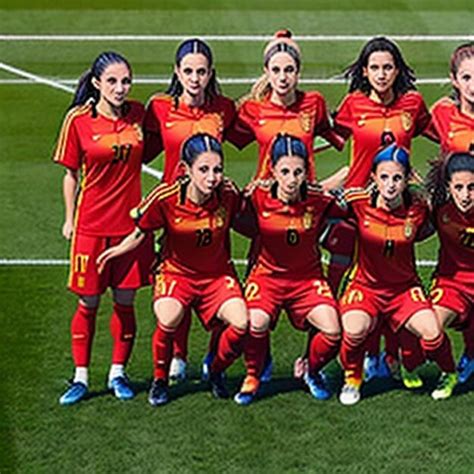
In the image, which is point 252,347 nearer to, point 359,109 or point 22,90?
point 359,109

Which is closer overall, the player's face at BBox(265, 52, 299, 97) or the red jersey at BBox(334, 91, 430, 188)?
the player's face at BBox(265, 52, 299, 97)

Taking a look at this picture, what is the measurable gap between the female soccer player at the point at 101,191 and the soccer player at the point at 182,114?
21cm

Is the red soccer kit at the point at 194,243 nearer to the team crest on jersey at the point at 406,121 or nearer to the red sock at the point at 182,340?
the red sock at the point at 182,340

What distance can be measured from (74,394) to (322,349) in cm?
169

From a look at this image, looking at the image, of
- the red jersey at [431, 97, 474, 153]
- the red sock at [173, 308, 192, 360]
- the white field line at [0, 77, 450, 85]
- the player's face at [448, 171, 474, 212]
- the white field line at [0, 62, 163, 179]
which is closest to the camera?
the player's face at [448, 171, 474, 212]

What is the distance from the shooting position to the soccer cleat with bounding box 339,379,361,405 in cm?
998

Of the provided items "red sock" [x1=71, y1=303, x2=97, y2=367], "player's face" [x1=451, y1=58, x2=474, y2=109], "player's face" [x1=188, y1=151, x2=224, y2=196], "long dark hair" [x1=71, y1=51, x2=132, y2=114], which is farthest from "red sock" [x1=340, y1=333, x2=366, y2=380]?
"long dark hair" [x1=71, y1=51, x2=132, y2=114]

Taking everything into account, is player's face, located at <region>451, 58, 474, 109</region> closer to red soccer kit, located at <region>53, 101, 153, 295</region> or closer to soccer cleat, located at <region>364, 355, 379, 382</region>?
soccer cleat, located at <region>364, 355, 379, 382</region>

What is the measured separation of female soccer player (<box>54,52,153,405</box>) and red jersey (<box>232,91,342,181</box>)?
2.60 ft

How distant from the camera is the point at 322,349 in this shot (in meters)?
9.86

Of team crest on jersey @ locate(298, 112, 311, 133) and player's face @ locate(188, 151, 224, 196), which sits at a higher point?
team crest on jersey @ locate(298, 112, 311, 133)

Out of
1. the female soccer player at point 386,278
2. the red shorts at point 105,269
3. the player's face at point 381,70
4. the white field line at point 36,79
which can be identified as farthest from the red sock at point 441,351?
the white field line at point 36,79

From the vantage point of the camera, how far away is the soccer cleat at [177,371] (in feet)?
34.0

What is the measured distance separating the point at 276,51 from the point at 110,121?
123 centimetres
